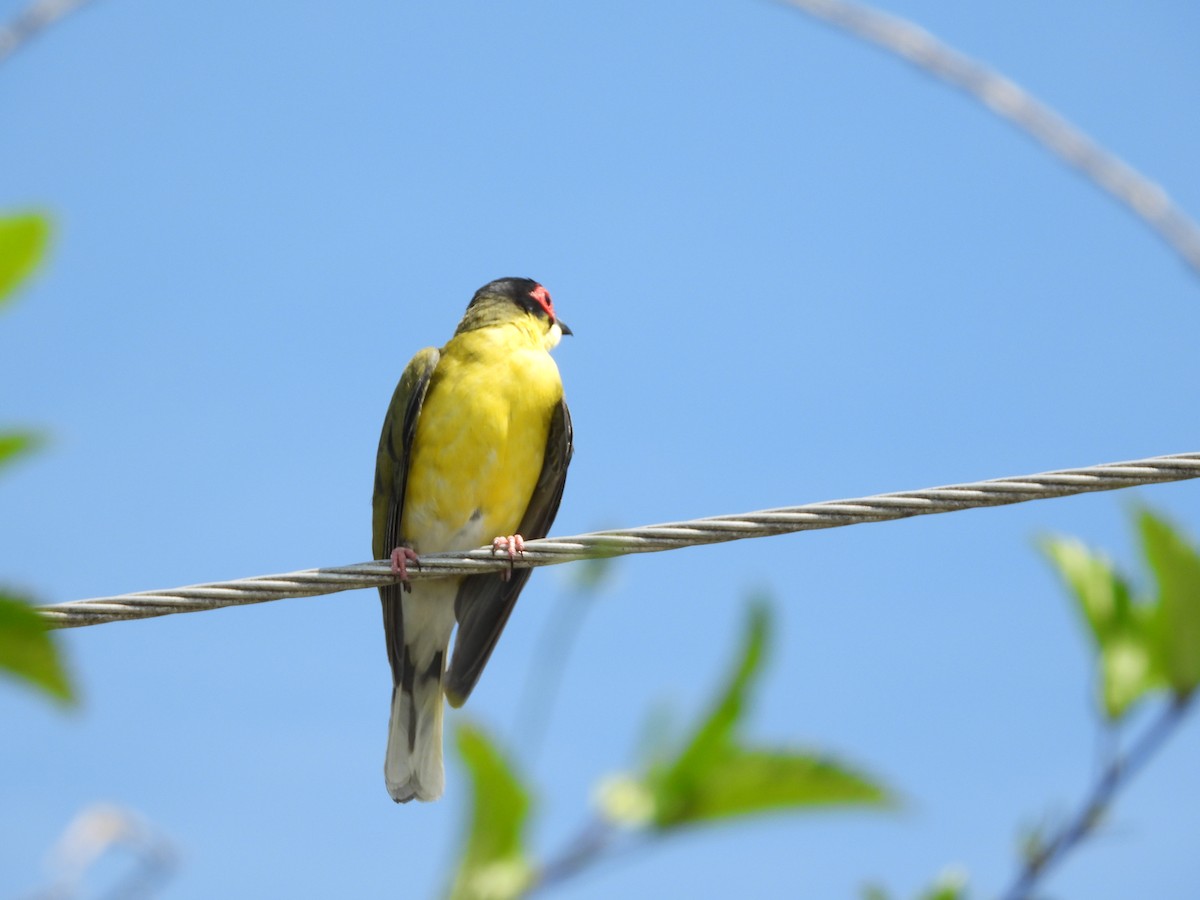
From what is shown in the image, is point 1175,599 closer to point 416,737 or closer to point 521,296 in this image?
point 416,737

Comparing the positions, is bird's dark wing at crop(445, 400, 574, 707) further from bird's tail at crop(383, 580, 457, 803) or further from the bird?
bird's tail at crop(383, 580, 457, 803)

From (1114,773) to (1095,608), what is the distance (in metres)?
0.20

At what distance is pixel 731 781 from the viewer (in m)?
0.88

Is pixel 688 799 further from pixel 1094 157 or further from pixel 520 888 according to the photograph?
pixel 1094 157

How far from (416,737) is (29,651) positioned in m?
6.51

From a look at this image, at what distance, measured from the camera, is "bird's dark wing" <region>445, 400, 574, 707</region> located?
284 inches

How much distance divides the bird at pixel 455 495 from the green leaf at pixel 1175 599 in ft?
19.3

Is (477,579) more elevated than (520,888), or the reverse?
(477,579)

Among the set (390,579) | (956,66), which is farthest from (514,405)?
(956,66)

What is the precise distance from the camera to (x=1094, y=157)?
1835 mm

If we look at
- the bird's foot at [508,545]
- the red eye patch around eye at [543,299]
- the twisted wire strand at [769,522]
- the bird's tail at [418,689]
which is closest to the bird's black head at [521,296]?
the red eye patch around eye at [543,299]

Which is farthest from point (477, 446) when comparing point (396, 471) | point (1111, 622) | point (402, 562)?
point (1111, 622)

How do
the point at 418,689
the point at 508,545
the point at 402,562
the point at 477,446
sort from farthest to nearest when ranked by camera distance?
the point at 418,689 → the point at 477,446 → the point at 508,545 → the point at 402,562

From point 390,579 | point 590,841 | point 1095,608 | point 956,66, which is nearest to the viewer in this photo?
point 590,841
